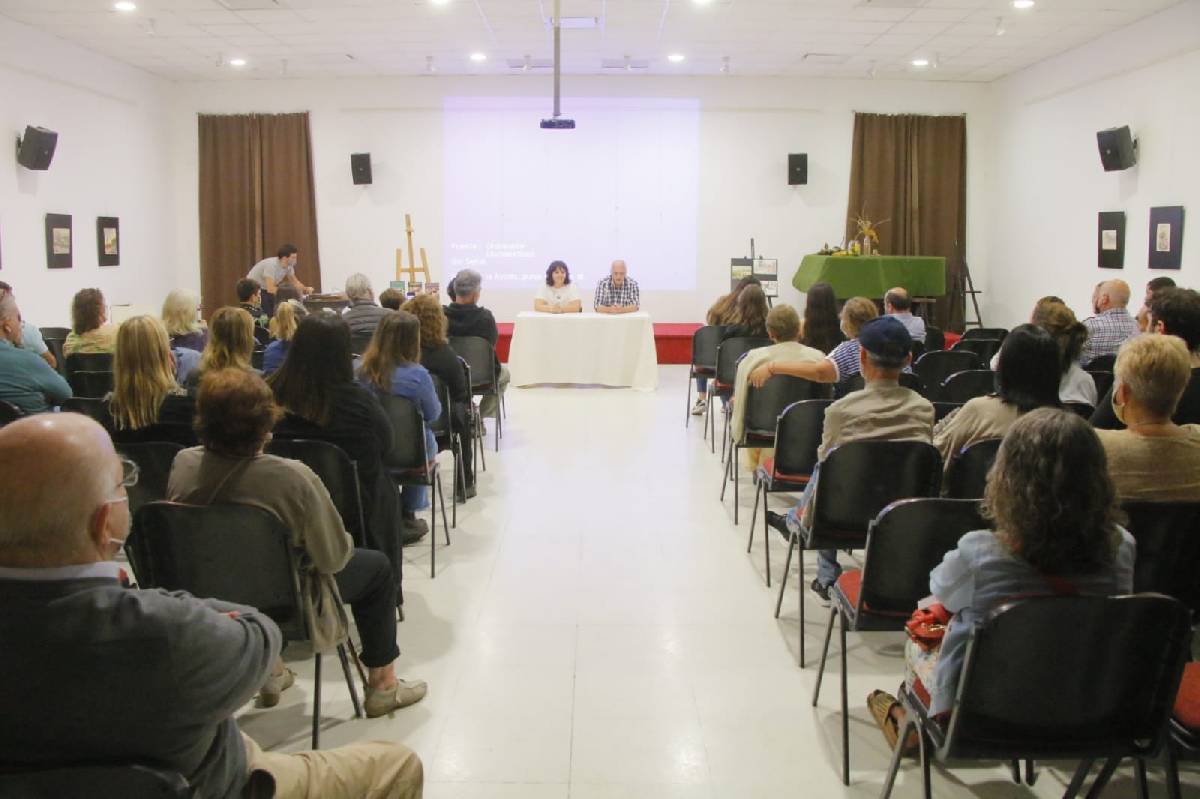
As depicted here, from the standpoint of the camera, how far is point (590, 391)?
9016 millimetres

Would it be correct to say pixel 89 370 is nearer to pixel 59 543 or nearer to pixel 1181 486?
pixel 59 543

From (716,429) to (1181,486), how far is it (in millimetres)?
4893

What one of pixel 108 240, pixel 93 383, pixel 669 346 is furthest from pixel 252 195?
pixel 93 383

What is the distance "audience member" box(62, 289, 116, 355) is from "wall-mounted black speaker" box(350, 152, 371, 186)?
21.9ft

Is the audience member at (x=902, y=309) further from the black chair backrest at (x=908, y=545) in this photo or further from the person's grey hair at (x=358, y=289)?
the black chair backrest at (x=908, y=545)

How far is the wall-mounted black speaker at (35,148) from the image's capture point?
8.43 metres

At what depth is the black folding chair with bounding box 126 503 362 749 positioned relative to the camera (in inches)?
97.0

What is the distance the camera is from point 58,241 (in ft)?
30.0

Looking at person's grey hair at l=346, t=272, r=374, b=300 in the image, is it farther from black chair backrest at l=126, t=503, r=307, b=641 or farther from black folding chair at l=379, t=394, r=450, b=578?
black chair backrest at l=126, t=503, r=307, b=641

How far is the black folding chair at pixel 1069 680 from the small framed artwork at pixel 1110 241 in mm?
8080

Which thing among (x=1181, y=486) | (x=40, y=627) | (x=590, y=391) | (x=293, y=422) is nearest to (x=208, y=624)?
(x=40, y=627)

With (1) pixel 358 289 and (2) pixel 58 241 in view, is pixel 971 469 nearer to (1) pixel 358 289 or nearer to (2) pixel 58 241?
(1) pixel 358 289

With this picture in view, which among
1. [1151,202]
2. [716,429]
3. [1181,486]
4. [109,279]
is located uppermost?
[1151,202]

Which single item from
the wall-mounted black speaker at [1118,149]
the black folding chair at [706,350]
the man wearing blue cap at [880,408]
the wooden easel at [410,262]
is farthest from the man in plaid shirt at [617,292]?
the man wearing blue cap at [880,408]
